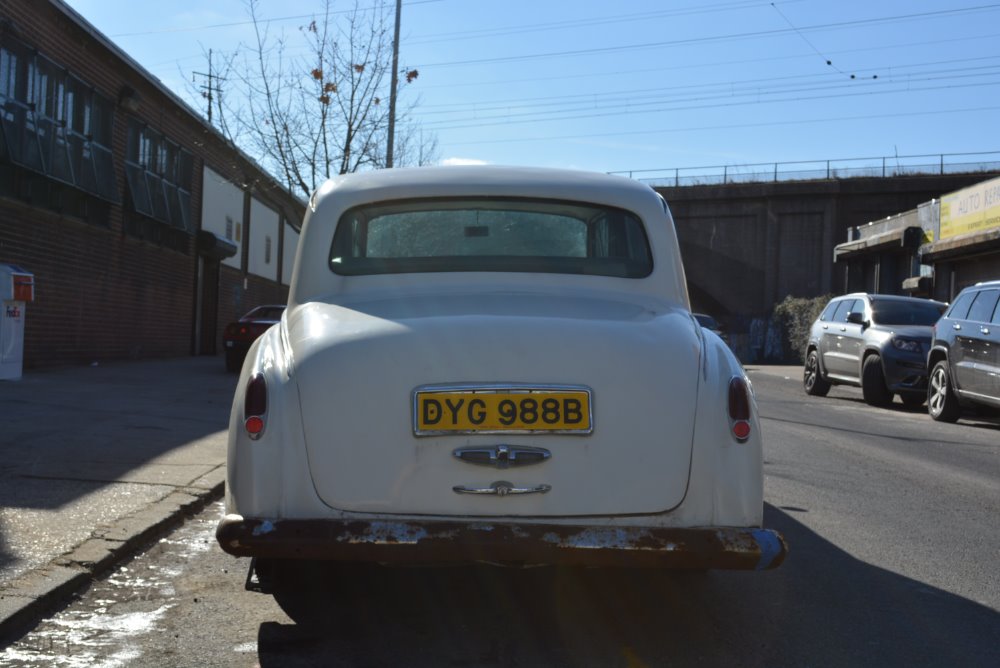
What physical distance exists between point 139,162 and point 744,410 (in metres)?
20.8

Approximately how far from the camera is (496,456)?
12.0 ft

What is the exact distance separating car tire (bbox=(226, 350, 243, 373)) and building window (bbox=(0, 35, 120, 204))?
3.64 metres

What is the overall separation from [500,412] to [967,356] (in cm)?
1117

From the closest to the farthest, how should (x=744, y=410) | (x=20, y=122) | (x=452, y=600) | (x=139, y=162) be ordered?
(x=744, y=410) < (x=452, y=600) < (x=20, y=122) < (x=139, y=162)

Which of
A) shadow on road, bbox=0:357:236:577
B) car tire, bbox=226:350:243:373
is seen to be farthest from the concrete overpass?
shadow on road, bbox=0:357:236:577

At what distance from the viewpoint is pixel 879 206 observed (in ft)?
155

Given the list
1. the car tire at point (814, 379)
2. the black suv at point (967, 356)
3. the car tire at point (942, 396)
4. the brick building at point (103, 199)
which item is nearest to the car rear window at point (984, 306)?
the black suv at point (967, 356)

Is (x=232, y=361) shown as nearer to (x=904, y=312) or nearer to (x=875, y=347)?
(x=875, y=347)

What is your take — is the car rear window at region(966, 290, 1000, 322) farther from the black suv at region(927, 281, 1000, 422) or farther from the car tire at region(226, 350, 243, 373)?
the car tire at region(226, 350, 243, 373)

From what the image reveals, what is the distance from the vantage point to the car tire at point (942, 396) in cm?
1395

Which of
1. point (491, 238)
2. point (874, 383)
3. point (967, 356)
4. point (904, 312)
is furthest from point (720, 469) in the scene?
point (904, 312)

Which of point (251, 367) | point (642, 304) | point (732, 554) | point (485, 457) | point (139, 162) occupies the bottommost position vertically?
point (732, 554)

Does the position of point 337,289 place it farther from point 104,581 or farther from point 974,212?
point 974,212

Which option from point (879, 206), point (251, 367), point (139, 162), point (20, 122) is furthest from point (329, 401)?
point (879, 206)
